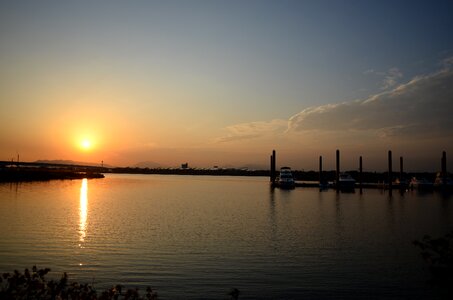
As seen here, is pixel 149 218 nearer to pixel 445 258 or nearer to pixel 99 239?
pixel 99 239

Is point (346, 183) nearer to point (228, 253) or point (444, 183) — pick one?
point (444, 183)

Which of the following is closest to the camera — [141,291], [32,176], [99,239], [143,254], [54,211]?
[141,291]

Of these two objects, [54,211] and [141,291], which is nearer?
[141,291]

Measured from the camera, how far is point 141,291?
16391mm

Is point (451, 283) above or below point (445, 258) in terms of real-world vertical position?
below

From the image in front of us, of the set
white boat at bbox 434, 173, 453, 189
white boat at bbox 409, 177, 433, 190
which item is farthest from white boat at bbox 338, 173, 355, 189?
white boat at bbox 434, 173, 453, 189

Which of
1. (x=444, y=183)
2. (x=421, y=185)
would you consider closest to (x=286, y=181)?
(x=421, y=185)

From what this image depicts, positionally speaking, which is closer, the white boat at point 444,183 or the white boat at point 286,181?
the white boat at point 444,183

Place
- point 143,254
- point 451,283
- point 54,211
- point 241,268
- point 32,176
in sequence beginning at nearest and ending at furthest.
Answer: point 451,283
point 241,268
point 143,254
point 54,211
point 32,176

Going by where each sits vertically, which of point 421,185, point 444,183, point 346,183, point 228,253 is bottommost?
point 228,253

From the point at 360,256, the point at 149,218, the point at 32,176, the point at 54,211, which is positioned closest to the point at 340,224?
the point at 360,256

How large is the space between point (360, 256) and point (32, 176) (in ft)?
373

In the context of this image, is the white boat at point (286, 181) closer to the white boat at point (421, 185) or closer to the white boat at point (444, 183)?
the white boat at point (421, 185)

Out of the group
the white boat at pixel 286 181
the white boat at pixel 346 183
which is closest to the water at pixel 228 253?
the white boat at pixel 346 183
